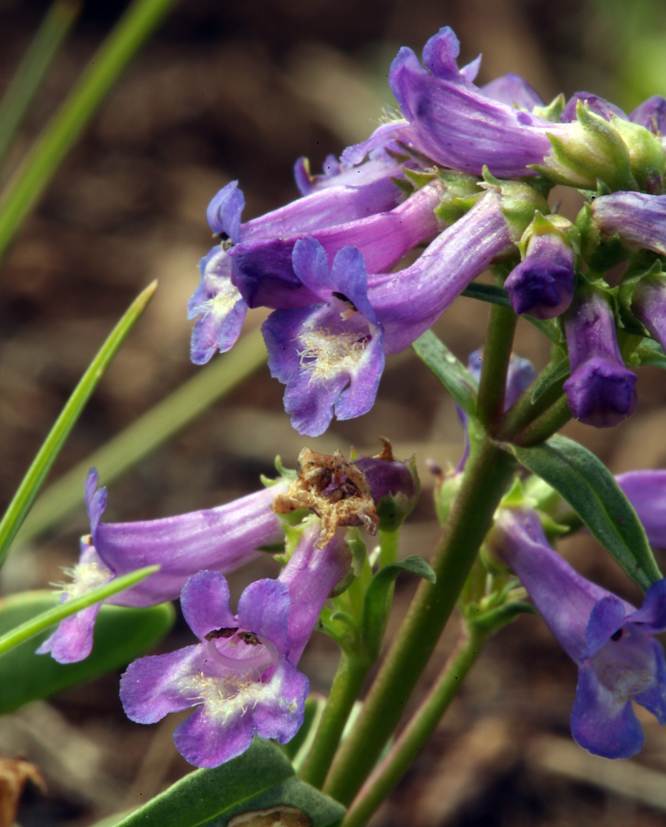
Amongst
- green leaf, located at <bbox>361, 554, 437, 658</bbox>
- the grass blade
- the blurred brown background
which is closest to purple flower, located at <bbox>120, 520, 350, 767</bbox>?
green leaf, located at <bbox>361, 554, 437, 658</bbox>

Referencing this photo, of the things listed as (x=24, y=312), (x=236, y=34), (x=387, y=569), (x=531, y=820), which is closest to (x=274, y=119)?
(x=236, y=34)

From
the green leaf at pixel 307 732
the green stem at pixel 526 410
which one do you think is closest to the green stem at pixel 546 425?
the green stem at pixel 526 410

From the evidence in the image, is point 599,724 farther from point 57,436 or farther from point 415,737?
point 57,436

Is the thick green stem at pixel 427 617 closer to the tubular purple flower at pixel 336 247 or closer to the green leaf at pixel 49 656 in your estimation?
the tubular purple flower at pixel 336 247

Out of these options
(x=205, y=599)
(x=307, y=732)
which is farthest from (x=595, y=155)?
(x=307, y=732)

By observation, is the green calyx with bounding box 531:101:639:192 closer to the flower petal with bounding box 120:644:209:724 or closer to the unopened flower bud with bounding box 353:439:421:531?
the unopened flower bud with bounding box 353:439:421:531

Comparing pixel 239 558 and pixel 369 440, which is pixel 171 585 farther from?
pixel 369 440
